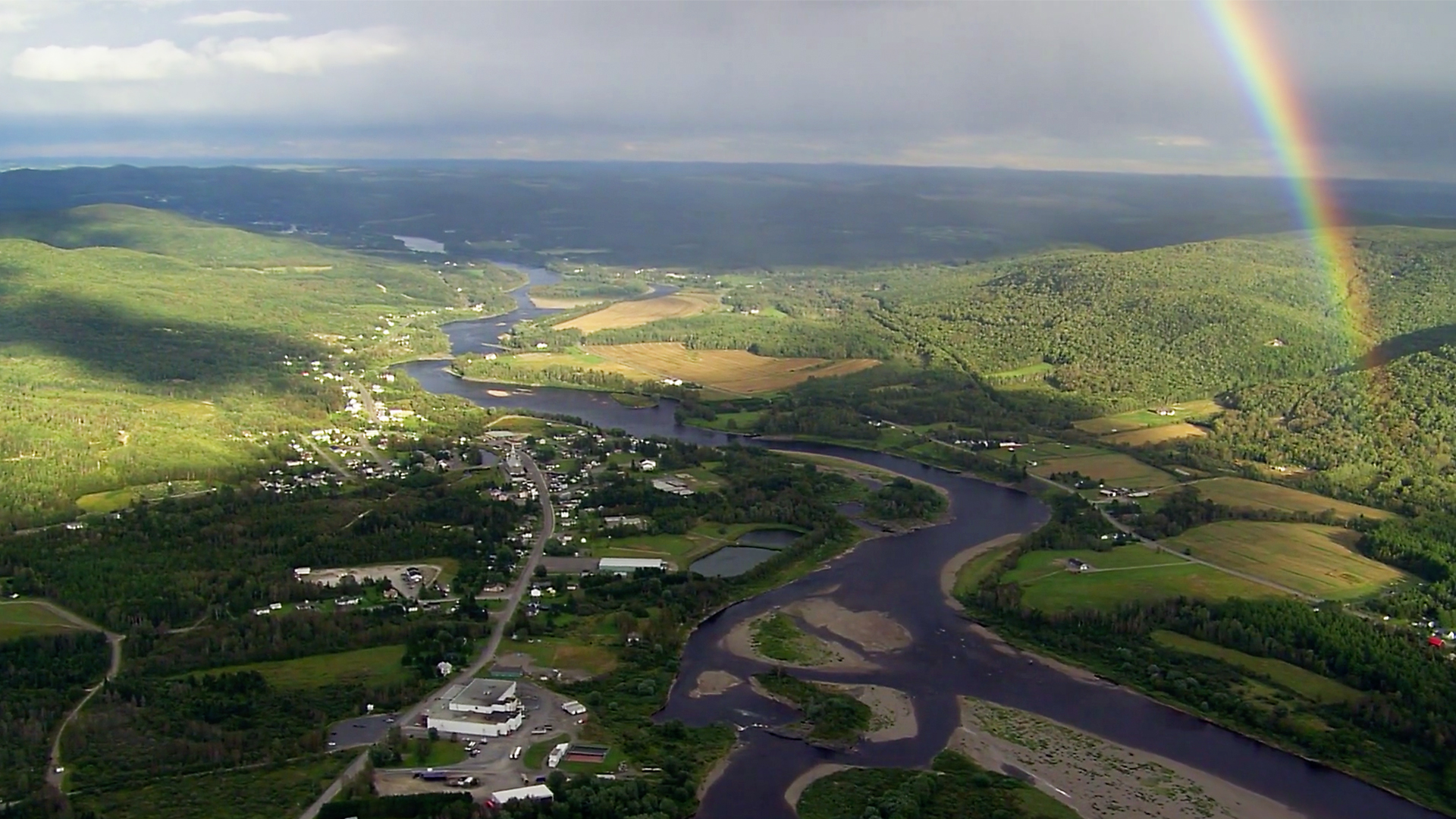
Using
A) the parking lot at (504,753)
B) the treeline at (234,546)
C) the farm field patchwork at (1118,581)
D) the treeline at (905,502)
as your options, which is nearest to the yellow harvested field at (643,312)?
the treeline at (905,502)

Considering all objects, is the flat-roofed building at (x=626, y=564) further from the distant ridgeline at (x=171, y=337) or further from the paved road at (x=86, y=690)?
the distant ridgeline at (x=171, y=337)

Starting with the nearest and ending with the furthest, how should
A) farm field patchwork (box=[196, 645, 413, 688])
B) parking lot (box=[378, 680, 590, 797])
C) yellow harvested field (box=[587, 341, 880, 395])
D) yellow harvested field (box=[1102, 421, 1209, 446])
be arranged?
1. parking lot (box=[378, 680, 590, 797])
2. farm field patchwork (box=[196, 645, 413, 688])
3. yellow harvested field (box=[1102, 421, 1209, 446])
4. yellow harvested field (box=[587, 341, 880, 395])

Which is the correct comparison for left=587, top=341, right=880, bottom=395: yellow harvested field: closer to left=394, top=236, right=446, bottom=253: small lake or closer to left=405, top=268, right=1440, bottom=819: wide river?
left=405, top=268, right=1440, bottom=819: wide river

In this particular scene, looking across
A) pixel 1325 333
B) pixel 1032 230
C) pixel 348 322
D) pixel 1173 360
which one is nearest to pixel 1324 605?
pixel 1173 360

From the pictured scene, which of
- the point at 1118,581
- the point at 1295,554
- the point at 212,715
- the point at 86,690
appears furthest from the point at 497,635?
the point at 1295,554

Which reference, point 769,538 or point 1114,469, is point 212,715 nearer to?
point 769,538

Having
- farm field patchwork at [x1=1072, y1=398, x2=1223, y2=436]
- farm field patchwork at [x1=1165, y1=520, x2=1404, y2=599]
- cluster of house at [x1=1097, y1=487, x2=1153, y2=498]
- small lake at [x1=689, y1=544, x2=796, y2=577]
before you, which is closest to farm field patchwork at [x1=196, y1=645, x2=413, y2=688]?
small lake at [x1=689, y1=544, x2=796, y2=577]
